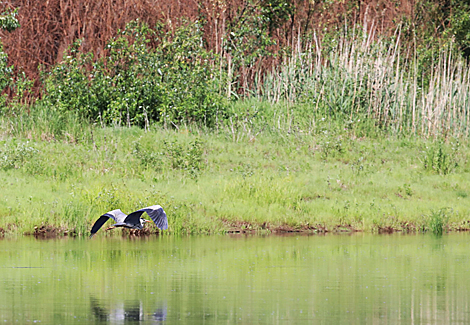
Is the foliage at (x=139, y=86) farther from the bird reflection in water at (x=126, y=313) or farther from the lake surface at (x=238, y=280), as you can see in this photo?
the bird reflection in water at (x=126, y=313)

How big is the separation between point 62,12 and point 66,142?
644 centimetres

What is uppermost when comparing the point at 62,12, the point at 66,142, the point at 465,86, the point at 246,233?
the point at 62,12

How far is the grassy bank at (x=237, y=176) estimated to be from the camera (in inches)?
609

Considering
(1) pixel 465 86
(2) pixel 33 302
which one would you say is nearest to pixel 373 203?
(1) pixel 465 86

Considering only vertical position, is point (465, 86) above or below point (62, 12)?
below

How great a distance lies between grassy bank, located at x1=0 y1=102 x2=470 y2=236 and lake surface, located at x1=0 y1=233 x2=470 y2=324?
0.86 m

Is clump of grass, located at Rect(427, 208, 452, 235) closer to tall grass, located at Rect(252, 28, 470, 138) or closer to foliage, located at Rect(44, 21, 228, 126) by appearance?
tall grass, located at Rect(252, 28, 470, 138)

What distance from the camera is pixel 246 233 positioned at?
51.0 ft

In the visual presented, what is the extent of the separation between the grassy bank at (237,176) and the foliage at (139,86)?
612 mm

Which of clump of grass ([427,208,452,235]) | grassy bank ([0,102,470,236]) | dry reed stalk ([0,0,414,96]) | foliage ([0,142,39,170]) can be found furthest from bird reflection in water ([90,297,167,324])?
dry reed stalk ([0,0,414,96])

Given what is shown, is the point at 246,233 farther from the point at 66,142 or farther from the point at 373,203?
the point at 66,142

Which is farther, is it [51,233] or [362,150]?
[362,150]

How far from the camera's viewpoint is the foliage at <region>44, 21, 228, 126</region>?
2191 cm

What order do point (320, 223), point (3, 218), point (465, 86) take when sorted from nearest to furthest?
point (3, 218), point (320, 223), point (465, 86)
